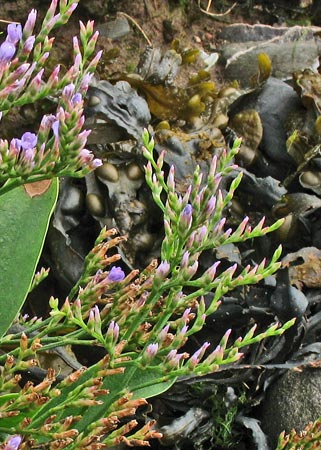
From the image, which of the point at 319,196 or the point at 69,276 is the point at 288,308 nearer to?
the point at 319,196

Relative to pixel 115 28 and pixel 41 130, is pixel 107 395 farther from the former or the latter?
pixel 115 28

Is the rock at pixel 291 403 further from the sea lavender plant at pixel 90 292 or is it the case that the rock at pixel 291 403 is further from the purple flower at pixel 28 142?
the purple flower at pixel 28 142

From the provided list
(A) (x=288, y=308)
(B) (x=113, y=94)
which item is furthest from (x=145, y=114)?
(A) (x=288, y=308)

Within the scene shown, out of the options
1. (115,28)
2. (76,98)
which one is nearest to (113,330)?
(76,98)

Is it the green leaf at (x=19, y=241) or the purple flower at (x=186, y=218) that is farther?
the green leaf at (x=19, y=241)

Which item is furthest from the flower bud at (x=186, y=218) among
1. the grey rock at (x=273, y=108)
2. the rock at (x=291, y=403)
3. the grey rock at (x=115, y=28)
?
the grey rock at (x=115, y=28)

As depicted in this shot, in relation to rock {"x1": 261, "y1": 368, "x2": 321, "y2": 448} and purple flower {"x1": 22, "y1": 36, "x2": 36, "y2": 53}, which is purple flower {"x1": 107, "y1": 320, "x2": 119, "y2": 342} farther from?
rock {"x1": 261, "y1": 368, "x2": 321, "y2": 448}
